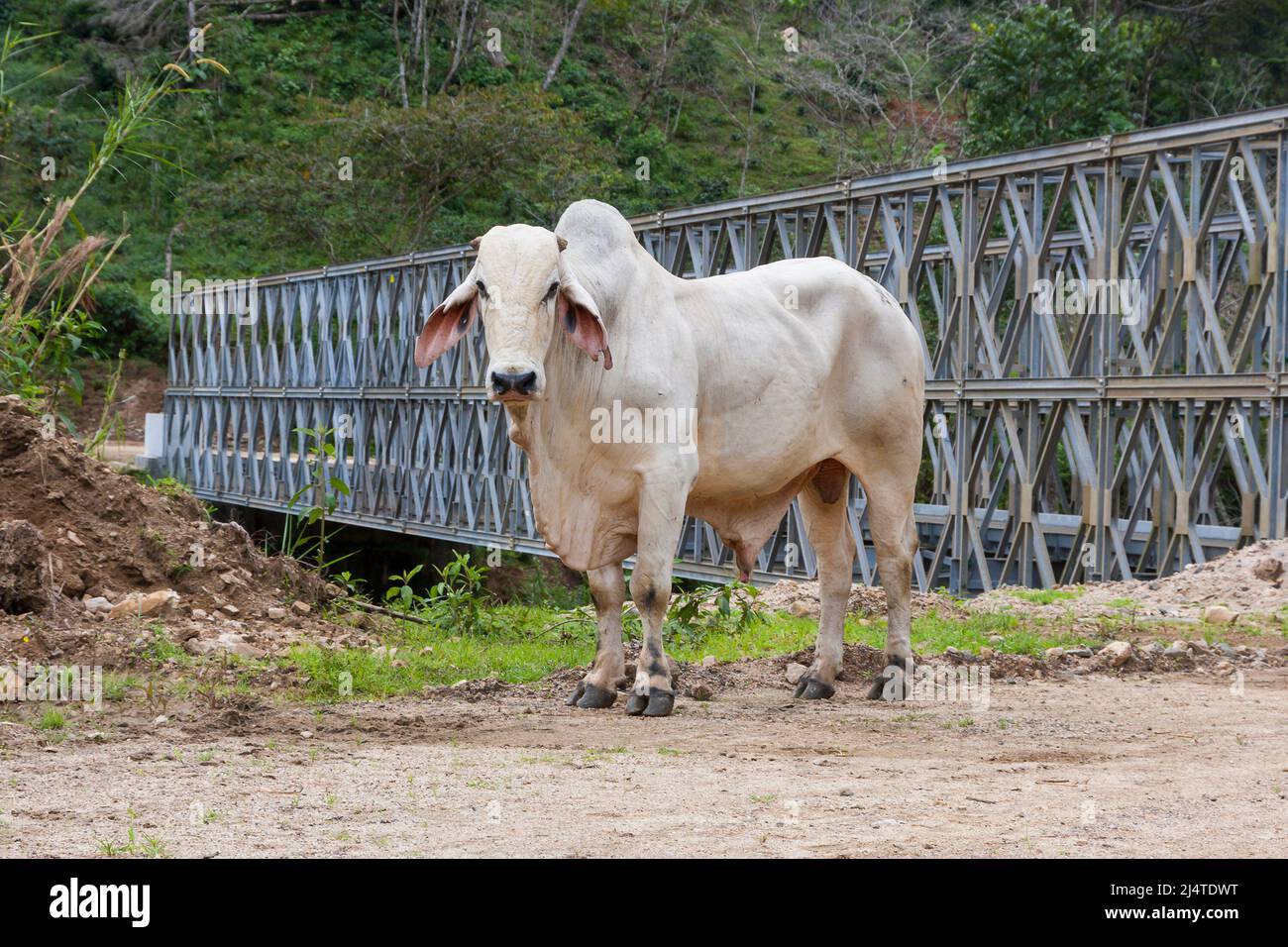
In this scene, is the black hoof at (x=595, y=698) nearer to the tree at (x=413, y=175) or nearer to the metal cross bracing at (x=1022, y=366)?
the metal cross bracing at (x=1022, y=366)

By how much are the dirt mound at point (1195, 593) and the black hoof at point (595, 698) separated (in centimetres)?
473

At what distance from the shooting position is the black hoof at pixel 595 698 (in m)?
7.63

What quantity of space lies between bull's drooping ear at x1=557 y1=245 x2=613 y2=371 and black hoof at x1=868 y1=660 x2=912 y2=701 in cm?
226

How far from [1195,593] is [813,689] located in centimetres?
491

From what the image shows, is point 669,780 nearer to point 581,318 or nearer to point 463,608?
point 581,318

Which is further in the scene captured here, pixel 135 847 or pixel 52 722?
pixel 52 722

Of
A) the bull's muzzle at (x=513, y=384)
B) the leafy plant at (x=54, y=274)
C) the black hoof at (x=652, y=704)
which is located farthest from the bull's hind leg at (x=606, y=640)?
the leafy plant at (x=54, y=274)

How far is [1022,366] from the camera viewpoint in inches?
813

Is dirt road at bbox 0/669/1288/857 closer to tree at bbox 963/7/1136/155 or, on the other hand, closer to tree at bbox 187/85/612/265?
tree at bbox 963/7/1136/155

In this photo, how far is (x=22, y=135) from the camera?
39.9m

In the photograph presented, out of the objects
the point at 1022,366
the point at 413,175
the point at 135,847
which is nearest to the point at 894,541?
the point at 135,847

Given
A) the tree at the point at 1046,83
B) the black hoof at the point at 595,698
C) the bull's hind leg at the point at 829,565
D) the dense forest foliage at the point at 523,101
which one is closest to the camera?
the black hoof at the point at 595,698

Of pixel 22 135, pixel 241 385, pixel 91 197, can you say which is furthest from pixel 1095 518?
pixel 91 197

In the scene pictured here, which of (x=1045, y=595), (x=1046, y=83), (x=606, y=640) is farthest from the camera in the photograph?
(x=1046, y=83)
